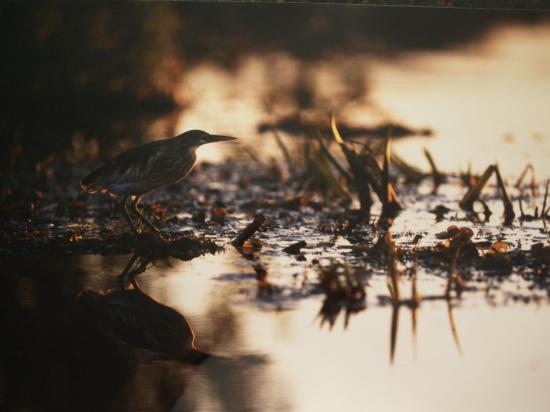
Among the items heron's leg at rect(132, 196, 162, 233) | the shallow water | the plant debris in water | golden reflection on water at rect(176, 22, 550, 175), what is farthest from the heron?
golden reflection on water at rect(176, 22, 550, 175)

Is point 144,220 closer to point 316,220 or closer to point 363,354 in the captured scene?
point 316,220

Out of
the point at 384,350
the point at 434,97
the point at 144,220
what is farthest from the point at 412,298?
the point at 434,97

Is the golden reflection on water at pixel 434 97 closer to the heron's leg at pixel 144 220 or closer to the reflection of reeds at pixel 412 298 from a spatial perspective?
the heron's leg at pixel 144 220

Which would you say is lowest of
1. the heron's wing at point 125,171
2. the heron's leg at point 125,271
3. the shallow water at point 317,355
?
the shallow water at point 317,355

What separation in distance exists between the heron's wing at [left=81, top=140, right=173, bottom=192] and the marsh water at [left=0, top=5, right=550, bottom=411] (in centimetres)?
33

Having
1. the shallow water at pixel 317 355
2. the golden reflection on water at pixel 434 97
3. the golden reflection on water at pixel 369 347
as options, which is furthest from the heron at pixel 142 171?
the golden reflection on water at pixel 434 97

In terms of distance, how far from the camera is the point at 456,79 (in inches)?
479

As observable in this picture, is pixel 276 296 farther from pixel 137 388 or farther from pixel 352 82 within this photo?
pixel 352 82

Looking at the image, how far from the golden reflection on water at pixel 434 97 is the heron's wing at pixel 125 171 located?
2.99m

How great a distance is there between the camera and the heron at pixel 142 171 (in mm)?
6703

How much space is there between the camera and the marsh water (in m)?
4.24

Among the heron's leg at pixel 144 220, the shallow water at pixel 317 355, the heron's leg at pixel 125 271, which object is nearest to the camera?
the shallow water at pixel 317 355

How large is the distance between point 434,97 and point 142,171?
558 cm

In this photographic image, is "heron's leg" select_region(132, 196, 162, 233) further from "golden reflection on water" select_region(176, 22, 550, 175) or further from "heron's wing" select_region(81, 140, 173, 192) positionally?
"golden reflection on water" select_region(176, 22, 550, 175)
